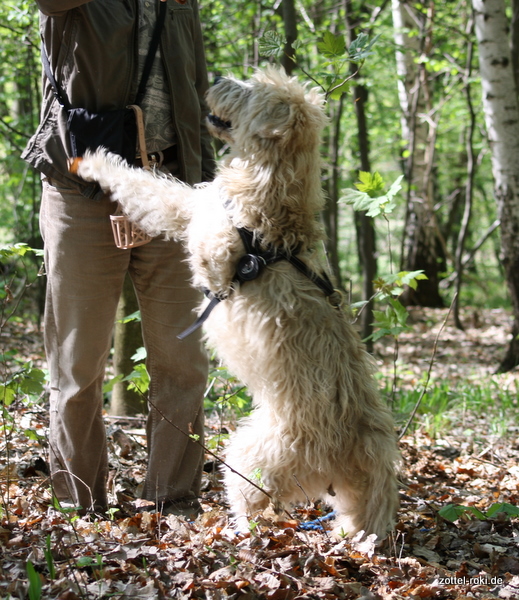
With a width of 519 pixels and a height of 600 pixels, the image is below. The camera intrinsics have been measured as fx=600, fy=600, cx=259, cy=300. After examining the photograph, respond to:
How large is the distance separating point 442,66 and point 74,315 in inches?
347

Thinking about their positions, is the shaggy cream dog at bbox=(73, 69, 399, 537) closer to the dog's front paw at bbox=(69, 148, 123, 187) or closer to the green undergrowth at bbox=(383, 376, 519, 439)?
the dog's front paw at bbox=(69, 148, 123, 187)

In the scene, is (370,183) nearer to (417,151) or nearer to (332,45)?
(332,45)

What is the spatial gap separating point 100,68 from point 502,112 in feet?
18.9

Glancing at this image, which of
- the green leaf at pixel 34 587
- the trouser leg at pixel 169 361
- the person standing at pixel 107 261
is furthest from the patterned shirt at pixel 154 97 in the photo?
the green leaf at pixel 34 587

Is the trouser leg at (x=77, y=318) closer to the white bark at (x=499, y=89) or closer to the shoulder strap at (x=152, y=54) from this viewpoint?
the shoulder strap at (x=152, y=54)

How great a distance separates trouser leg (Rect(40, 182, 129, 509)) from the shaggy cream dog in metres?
0.24

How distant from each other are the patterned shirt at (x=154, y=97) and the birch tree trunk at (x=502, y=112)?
5.23m

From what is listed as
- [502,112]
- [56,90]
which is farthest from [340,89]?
[502,112]

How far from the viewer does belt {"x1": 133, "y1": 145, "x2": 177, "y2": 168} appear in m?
3.22

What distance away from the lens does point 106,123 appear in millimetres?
2955

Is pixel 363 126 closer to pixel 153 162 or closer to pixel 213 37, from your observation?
pixel 213 37

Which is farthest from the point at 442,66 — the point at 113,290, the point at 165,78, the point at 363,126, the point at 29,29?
the point at 113,290

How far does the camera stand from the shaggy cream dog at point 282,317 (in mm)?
2740

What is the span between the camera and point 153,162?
323cm
